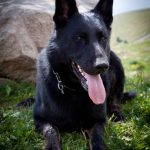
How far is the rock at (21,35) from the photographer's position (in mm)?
6852

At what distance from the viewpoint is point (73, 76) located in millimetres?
4430

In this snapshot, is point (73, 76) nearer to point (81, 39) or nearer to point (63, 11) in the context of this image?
point (81, 39)

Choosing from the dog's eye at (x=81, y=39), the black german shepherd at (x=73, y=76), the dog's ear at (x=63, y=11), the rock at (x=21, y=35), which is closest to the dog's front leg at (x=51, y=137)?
the black german shepherd at (x=73, y=76)

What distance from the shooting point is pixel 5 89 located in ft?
21.5

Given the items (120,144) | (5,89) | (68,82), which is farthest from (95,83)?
(5,89)

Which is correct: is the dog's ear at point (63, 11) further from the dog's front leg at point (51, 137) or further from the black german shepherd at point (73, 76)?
the dog's front leg at point (51, 137)

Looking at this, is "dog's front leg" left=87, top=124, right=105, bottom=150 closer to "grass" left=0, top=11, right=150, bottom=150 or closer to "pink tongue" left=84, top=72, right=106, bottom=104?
"grass" left=0, top=11, right=150, bottom=150

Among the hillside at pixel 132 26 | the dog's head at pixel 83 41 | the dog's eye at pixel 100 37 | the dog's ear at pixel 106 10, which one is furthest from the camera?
the hillside at pixel 132 26

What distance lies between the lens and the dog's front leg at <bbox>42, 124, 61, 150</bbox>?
4.13 metres

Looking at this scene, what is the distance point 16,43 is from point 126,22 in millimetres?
12752

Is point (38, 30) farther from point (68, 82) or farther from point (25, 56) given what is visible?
point (68, 82)

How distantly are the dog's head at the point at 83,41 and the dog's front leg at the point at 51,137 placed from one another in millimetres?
629

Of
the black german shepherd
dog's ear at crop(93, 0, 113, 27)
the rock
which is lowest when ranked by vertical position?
the rock

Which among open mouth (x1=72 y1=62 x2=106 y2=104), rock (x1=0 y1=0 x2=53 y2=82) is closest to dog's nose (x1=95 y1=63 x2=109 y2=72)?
open mouth (x1=72 y1=62 x2=106 y2=104)
